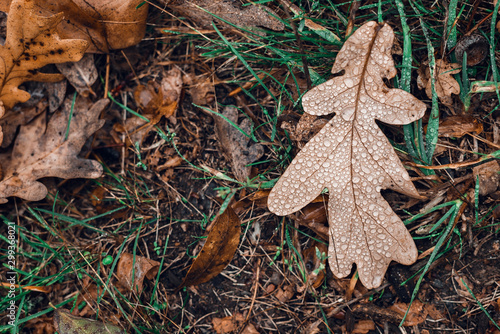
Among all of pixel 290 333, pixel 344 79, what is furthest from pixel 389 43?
pixel 290 333

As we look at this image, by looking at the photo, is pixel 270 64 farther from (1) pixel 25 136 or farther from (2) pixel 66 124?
(1) pixel 25 136

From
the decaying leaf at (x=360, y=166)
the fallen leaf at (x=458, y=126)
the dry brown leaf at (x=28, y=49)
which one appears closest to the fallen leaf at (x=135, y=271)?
the decaying leaf at (x=360, y=166)

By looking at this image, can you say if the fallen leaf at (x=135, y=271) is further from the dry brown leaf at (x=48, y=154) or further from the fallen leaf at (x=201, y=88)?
the fallen leaf at (x=201, y=88)

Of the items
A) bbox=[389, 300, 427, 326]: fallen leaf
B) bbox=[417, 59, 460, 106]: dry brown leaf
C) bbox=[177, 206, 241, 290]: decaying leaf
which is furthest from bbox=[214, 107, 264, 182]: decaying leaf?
bbox=[389, 300, 427, 326]: fallen leaf

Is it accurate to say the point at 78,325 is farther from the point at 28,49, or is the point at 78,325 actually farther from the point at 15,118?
the point at 28,49

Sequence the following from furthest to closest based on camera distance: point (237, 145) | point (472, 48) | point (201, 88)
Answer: point (201, 88)
point (237, 145)
point (472, 48)

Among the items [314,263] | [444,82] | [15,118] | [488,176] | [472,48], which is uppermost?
[15,118]

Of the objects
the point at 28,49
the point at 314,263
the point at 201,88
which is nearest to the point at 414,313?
the point at 314,263
